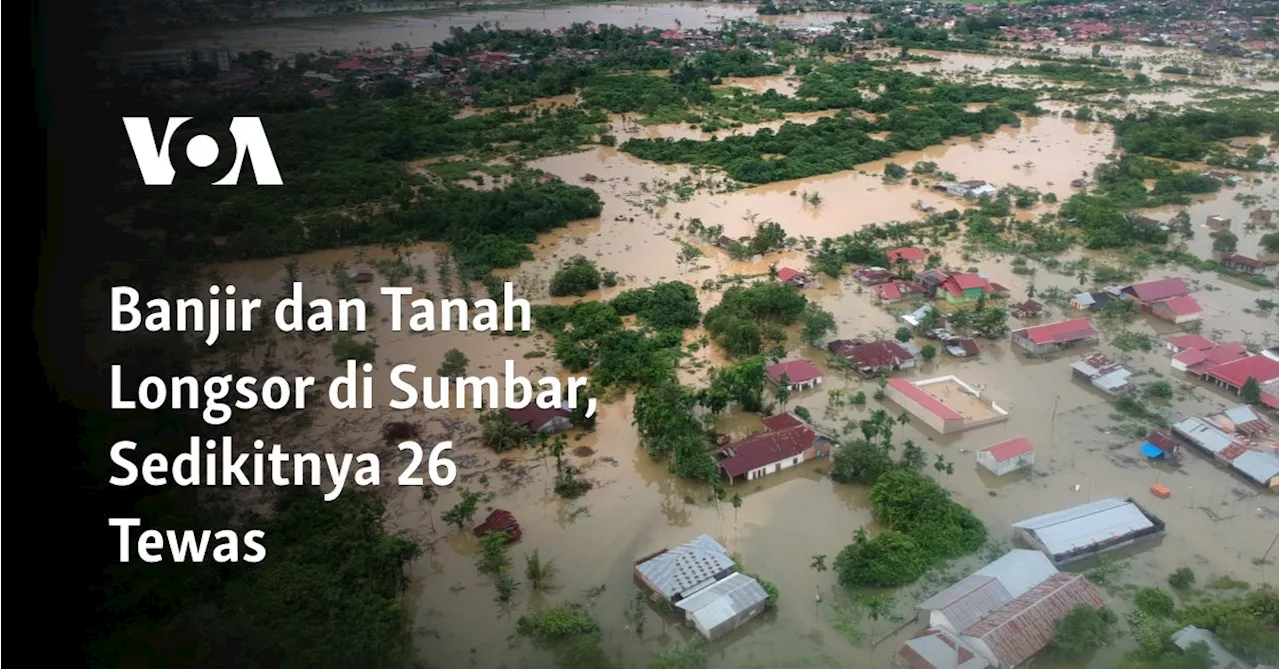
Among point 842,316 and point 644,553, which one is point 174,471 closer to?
point 644,553

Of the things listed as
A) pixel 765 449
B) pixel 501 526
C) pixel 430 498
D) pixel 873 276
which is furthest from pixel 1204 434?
pixel 430 498

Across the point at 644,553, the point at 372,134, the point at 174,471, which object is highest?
the point at 372,134

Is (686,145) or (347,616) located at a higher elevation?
(686,145)

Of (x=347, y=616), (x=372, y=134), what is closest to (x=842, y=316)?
(x=347, y=616)

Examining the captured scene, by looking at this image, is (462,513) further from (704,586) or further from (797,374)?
(797,374)

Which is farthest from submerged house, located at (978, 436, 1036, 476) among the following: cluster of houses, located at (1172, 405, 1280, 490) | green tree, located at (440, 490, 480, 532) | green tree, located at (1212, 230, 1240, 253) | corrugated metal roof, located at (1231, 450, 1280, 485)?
→ green tree, located at (1212, 230, 1240, 253)
